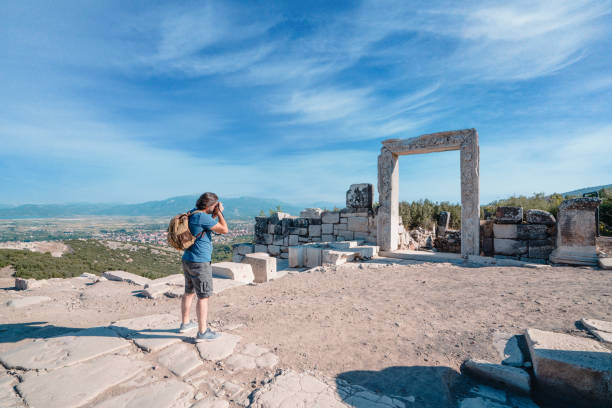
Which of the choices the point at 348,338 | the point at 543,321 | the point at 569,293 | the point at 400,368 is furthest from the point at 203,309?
the point at 569,293

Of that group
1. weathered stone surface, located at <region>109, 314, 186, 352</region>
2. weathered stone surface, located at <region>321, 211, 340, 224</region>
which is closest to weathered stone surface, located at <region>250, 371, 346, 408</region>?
weathered stone surface, located at <region>109, 314, 186, 352</region>

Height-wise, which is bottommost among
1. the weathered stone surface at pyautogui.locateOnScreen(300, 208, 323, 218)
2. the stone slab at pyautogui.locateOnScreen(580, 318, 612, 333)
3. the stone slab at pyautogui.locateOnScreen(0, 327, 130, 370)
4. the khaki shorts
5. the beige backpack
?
the stone slab at pyautogui.locateOnScreen(0, 327, 130, 370)

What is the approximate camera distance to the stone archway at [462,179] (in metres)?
7.26

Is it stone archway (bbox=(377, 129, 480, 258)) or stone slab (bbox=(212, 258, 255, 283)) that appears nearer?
stone slab (bbox=(212, 258, 255, 283))

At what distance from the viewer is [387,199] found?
8.41 m

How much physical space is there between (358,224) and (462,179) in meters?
3.17

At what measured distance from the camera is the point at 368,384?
7.64ft

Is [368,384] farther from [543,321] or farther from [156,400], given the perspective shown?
[543,321]

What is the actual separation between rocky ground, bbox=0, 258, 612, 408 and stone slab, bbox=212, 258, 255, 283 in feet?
2.10

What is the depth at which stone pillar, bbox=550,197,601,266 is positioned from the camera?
606cm

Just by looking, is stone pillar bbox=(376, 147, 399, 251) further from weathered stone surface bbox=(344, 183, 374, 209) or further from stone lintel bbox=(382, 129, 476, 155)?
weathered stone surface bbox=(344, 183, 374, 209)

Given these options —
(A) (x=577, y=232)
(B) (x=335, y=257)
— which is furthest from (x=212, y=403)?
(A) (x=577, y=232)

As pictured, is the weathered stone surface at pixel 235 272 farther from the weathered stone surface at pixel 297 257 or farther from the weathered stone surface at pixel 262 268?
the weathered stone surface at pixel 297 257

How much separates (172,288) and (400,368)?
167 inches
